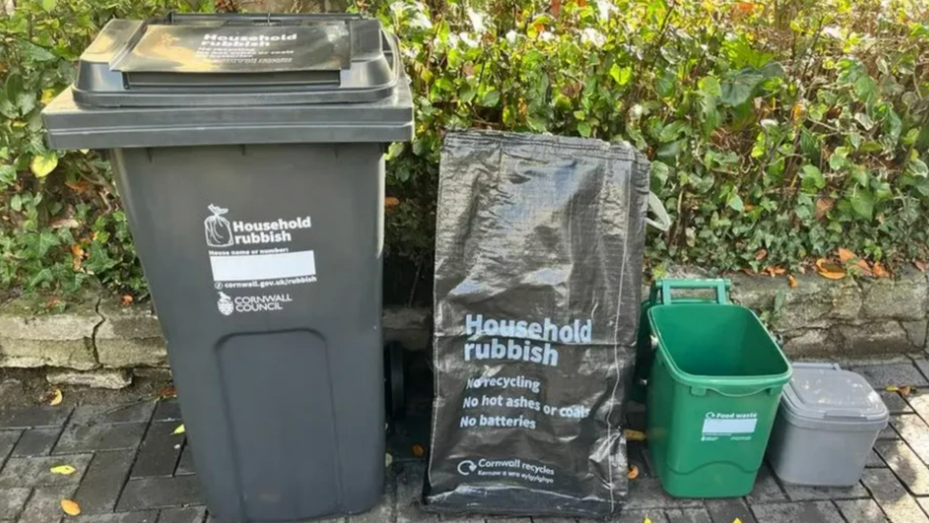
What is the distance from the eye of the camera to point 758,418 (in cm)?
265

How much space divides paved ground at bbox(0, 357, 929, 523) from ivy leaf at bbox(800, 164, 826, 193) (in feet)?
3.34

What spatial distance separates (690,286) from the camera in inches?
119

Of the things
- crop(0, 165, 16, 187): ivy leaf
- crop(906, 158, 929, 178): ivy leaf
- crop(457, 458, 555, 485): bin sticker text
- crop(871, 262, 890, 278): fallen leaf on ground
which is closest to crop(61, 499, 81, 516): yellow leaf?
crop(0, 165, 16, 187): ivy leaf

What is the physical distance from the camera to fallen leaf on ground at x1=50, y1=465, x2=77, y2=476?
2.93m

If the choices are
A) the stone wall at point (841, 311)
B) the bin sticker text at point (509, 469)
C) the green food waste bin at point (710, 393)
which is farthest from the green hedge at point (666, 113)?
the bin sticker text at point (509, 469)

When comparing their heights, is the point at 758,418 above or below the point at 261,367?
below

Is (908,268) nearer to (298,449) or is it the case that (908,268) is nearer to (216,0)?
(298,449)

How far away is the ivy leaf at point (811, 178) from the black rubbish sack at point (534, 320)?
111 centimetres

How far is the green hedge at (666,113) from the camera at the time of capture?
287 cm

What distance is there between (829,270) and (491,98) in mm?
1750

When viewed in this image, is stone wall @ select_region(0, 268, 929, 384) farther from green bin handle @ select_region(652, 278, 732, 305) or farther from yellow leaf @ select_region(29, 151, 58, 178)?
yellow leaf @ select_region(29, 151, 58, 178)

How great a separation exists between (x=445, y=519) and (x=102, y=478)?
50.2 inches

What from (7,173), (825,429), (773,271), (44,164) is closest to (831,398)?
(825,429)

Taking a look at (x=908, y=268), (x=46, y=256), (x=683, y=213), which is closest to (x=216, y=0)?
(x=46, y=256)
